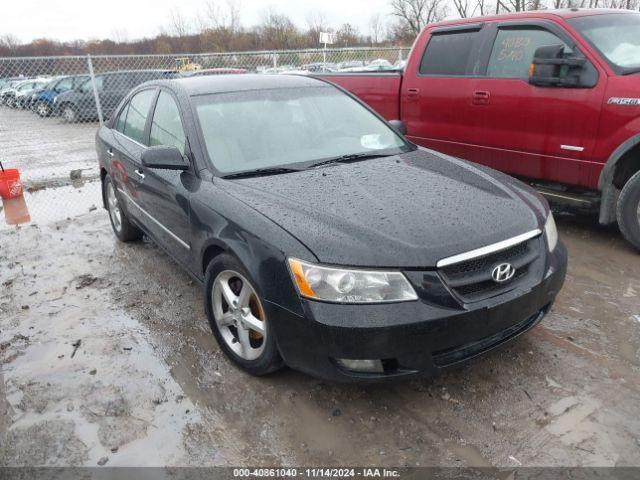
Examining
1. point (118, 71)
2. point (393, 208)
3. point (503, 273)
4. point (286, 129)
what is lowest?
point (503, 273)

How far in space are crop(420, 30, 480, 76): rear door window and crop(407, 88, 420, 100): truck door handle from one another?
199 millimetres

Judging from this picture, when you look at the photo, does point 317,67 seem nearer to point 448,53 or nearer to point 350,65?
point 350,65

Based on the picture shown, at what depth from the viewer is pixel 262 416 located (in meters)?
2.67

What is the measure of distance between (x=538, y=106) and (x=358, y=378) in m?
3.46

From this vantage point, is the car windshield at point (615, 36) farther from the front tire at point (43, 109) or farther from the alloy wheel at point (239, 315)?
the front tire at point (43, 109)

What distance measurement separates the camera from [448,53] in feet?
18.1

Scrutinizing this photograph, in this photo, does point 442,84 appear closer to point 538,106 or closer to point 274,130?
point 538,106

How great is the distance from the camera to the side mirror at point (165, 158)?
319 centimetres

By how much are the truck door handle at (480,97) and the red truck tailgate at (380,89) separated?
1047 mm

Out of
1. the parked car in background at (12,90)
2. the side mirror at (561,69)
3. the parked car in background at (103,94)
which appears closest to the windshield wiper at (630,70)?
the side mirror at (561,69)

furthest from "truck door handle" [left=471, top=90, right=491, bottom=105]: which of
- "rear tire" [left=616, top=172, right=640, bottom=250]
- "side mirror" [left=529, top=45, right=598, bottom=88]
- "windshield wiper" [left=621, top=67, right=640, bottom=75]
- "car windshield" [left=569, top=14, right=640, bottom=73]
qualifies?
"rear tire" [left=616, top=172, right=640, bottom=250]

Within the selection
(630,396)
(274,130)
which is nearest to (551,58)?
(274,130)

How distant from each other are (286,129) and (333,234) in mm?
1306

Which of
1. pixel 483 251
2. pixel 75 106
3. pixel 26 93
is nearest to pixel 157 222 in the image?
pixel 483 251
